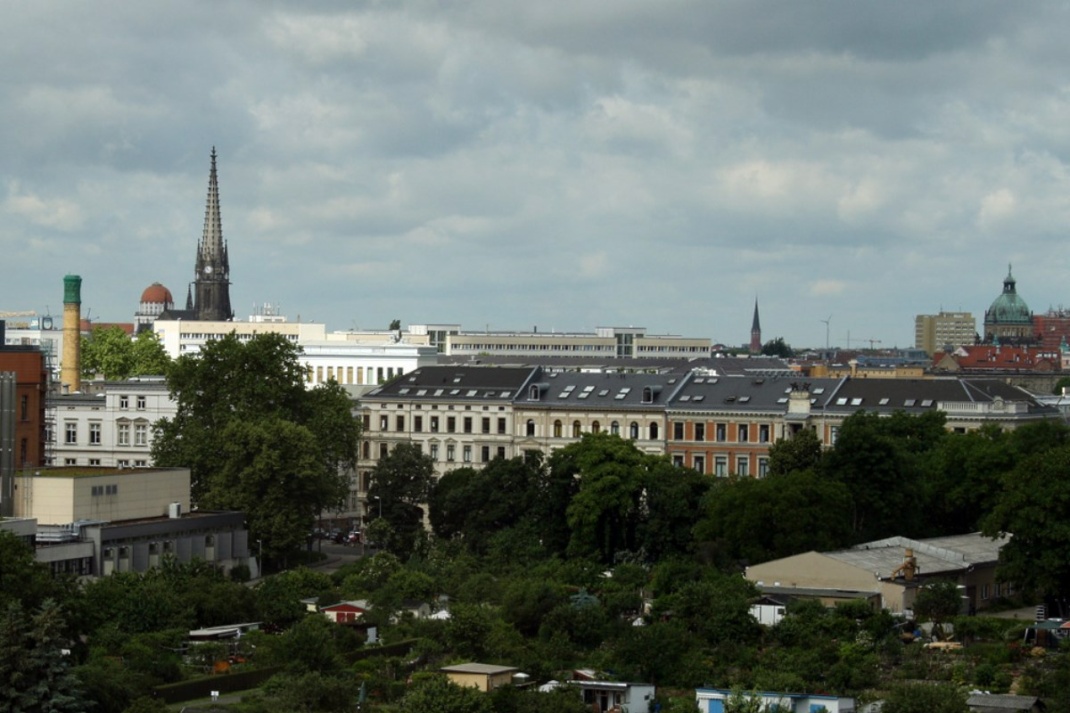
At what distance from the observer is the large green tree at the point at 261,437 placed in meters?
98.6

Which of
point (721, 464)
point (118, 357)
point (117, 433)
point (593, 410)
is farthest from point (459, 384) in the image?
point (118, 357)

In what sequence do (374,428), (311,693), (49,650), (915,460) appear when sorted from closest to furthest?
(49,650) < (311,693) < (915,460) < (374,428)

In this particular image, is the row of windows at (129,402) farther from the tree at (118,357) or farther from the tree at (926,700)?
the tree at (926,700)

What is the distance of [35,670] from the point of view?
5506cm

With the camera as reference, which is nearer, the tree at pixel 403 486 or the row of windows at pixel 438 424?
the tree at pixel 403 486

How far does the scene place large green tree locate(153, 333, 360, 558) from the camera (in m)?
98.6

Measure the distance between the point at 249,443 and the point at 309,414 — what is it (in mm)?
11231

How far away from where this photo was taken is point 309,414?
364ft

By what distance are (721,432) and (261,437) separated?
31.5 m

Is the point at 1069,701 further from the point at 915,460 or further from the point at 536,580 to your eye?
the point at 915,460

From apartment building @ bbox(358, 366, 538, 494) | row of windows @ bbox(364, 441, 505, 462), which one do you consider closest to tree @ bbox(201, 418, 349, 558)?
apartment building @ bbox(358, 366, 538, 494)

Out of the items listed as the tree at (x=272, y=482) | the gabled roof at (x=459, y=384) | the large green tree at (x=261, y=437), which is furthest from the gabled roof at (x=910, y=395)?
the tree at (x=272, y=482)

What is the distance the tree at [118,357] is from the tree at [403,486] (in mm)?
64927

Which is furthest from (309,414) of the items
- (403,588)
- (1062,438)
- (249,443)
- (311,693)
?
(311,693)
